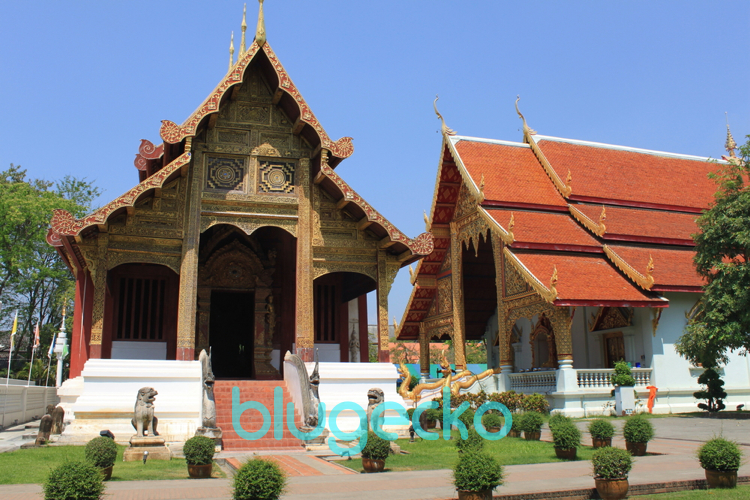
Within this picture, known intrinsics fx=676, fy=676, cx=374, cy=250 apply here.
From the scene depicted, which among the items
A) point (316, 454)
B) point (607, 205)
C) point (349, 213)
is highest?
point (607, 205)

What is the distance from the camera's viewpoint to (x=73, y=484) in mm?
5152

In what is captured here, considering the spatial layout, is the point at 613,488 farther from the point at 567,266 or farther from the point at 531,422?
the point at 567,266

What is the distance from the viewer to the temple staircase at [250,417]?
10508mm

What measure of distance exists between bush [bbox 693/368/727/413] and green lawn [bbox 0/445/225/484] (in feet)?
40.4

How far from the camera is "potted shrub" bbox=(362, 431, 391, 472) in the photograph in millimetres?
7805

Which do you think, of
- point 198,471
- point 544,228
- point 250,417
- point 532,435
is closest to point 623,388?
point 544,228

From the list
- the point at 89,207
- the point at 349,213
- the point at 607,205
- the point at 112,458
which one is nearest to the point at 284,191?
the point at 349,213

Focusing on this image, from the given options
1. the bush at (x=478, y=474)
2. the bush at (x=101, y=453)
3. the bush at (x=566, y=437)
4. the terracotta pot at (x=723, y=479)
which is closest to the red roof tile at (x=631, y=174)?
the bush at (x=566, y=437)

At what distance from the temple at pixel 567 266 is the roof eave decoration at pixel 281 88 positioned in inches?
250

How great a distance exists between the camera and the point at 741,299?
13.9 m

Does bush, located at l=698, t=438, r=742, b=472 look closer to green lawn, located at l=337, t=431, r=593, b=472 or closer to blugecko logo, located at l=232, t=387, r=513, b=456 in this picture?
green lawn, located at l=337, t=431, r=593, b=472

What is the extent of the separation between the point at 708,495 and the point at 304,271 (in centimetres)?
840

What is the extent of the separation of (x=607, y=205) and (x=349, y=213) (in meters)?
10.2

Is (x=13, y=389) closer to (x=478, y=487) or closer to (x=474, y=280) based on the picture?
(x=474, y=280)
